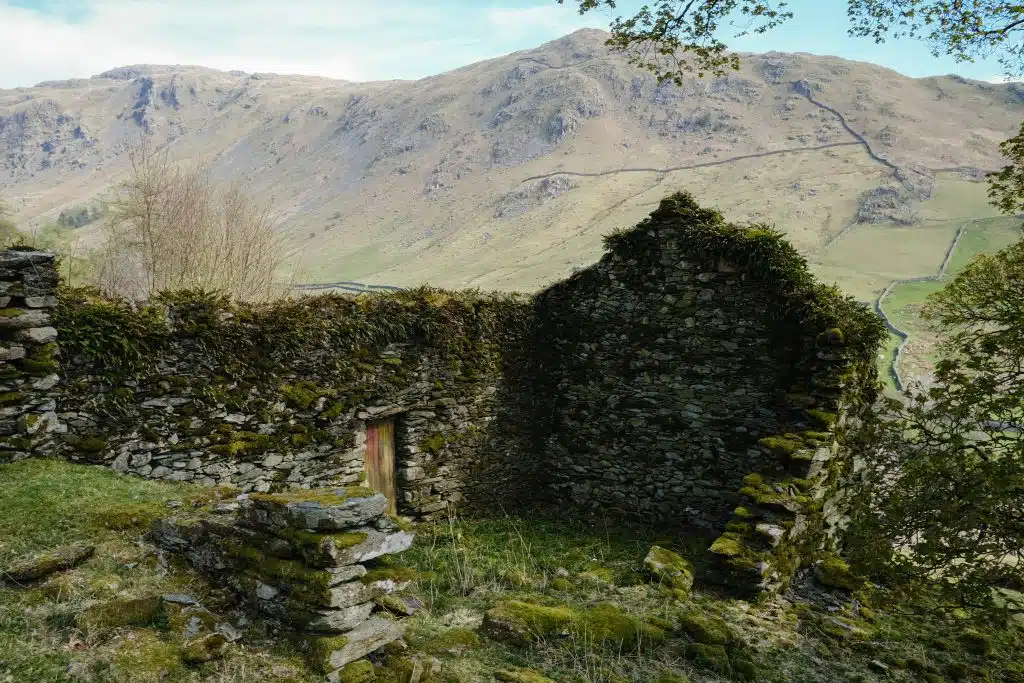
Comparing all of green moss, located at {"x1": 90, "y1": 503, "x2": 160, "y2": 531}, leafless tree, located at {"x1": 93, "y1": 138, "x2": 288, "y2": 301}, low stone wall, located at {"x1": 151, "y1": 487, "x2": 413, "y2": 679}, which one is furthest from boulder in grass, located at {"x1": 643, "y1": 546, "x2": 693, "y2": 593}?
leafless tree, located at {"x1": 93, "y1": 138, "x2": 288, "y2": 301}

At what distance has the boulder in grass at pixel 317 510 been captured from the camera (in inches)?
198

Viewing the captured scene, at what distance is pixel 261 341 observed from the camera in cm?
949

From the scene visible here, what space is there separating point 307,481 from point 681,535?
6834mm

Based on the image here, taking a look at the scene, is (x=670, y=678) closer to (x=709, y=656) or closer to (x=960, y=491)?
(x=709, y=656)

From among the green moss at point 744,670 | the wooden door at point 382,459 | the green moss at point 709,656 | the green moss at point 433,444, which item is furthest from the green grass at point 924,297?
the wooden door at point 382,459

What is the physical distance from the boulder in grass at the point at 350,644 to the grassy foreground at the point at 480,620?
0.13 metres

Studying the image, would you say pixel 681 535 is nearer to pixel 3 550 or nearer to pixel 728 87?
pixel 3 550

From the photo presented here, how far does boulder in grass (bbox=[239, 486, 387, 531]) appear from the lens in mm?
5023

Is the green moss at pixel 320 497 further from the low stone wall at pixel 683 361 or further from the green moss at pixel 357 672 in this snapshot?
the low stone wall at pixel 683 361

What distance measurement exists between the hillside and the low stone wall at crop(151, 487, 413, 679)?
54996 mm

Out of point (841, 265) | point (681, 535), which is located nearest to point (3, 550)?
point (681, 535)

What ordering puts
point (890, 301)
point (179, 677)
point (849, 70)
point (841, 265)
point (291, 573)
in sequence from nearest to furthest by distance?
point (179, 677) → point (291, 573) → point (890, 301) → point (841, 265) → point (849, 70)

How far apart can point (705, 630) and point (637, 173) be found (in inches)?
5273

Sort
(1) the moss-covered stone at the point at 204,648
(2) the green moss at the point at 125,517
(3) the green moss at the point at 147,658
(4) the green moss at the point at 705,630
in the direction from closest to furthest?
(3) the green moss at the point at 147,658 → (1) the moss-covered stone at the point at 204,648 → (2) the green moss at the point at 125,517 → (4) the green moss at the point at 705,630
